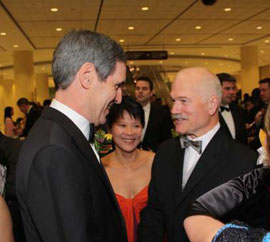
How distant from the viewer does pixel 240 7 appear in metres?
9.73

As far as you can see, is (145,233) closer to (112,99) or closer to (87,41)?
(112,99)

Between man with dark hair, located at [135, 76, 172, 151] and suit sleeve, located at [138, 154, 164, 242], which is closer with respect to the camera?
suit sleeve, located at [138, 154, 164, 242]

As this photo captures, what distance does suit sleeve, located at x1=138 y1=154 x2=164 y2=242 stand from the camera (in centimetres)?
212

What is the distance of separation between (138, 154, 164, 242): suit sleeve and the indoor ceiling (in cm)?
726

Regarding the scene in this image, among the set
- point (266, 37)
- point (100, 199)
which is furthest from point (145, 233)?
point (266, 37)

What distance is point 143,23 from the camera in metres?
11.3

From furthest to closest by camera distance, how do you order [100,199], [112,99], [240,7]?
[240,7] → [112,99] → [100,199]

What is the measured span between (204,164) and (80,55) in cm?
91

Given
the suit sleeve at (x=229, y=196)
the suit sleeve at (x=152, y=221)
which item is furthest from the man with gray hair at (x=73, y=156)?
the suit sleeve at (x=152, y=221)

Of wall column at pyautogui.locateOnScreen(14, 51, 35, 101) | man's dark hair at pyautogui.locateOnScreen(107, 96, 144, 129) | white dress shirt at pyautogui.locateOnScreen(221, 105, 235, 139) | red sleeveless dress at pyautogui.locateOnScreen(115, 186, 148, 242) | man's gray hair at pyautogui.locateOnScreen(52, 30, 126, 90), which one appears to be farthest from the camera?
wall column at pyautogui.locateOnScreen(14, 51, 35, 101)

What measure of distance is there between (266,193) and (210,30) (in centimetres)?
1216

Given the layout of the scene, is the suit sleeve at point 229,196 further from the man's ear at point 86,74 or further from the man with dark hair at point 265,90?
the man with dark hair at point 265,90

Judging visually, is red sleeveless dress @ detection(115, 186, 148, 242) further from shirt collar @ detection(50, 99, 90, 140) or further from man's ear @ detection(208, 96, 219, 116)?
shirt collar @ detection(50, 99, 90, 140)

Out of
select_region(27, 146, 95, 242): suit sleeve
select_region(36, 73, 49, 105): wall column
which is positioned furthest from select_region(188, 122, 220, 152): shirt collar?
select_region(36, 73, 49, 105): wall column
